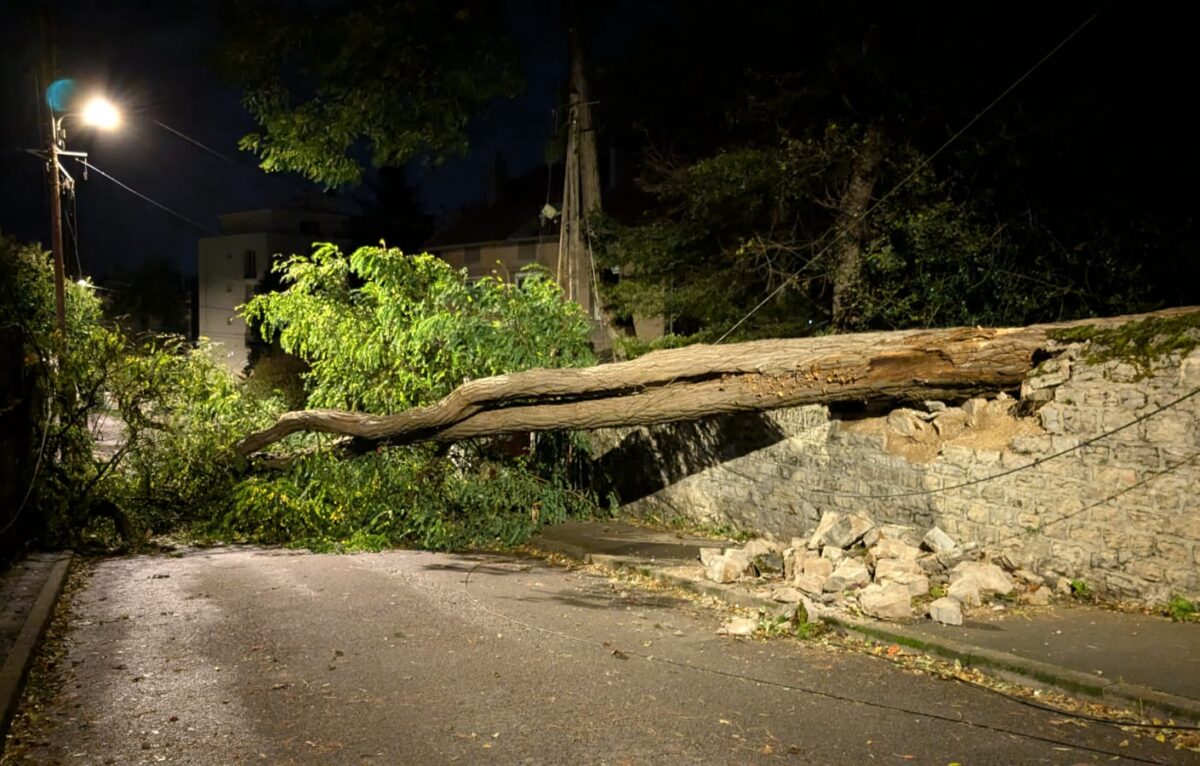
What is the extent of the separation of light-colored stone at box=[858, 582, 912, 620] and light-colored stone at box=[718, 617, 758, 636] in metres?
0.90

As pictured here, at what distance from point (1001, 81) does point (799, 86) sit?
332 cm

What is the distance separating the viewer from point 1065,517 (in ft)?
26.8

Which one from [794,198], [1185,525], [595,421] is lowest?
[1185,525]

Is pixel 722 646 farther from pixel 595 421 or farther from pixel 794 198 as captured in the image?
pixel 794 198

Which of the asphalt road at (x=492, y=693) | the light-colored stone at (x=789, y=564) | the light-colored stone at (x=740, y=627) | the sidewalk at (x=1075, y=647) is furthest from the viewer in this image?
the light-colored stone at (x=789, y=564)

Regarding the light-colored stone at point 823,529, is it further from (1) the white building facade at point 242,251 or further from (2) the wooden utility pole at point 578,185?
(1) the white building facade at point 242,251

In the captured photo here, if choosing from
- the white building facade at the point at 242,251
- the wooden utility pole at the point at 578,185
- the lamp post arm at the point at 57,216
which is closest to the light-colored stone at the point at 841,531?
the wooden utility pole at the point at 578,185

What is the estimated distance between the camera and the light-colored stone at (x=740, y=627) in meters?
7.69

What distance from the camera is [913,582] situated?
8.16 m

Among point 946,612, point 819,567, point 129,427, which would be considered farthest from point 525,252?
point 946,612

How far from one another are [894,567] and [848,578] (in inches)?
16.5

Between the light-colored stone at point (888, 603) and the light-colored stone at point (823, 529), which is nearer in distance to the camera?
the light-colored stone at point (888, 603)

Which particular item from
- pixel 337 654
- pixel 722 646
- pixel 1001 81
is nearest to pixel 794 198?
pixel 1001 81

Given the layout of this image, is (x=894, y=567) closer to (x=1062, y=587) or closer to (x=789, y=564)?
(x=789, y=564)
